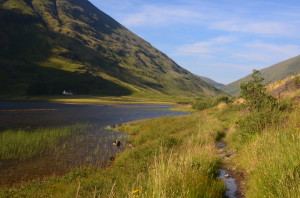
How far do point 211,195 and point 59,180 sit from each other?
867 centimetres

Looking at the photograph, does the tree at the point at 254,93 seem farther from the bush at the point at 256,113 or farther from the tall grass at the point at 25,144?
the tall grass at the point at 25,144

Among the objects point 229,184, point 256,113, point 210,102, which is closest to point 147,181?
point 229,184

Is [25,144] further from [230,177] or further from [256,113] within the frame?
[256,113]

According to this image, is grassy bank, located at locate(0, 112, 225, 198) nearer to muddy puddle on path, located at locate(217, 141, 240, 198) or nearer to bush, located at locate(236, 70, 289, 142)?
muddy puddle on path, located at locate(217, 141, 240, 198)

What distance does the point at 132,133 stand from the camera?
110ft

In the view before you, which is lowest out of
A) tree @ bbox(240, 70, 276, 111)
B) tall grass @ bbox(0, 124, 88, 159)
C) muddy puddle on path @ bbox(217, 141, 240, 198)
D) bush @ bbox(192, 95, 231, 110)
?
tall grass @ bbox(0, 124, 88, 159)

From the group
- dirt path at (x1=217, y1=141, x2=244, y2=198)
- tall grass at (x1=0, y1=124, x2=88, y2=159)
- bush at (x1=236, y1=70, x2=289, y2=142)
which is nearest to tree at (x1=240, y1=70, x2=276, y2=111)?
bush at (x1=236, y1=70, x2=289, y2=142)

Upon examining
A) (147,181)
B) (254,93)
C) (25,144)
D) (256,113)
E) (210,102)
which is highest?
(254,93)

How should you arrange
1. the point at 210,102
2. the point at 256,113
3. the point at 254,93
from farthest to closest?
the point at 210,102, the point at 254,93, the point at 256,113

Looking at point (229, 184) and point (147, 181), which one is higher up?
point (147, 181)

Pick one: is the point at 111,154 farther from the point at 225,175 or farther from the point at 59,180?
the point at 225,175

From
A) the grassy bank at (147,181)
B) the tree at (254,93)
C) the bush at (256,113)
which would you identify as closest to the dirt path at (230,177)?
the grassy bank at (147,181)

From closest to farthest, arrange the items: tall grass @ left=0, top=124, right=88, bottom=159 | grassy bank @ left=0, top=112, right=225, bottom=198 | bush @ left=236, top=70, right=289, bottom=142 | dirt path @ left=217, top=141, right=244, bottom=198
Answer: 1. grassy bank @ left=0, top=112, right=225, bottom=198
2. dirt path @ left=217, top=141, right=244, bottom=198
3. bush @ left=236, top=70, right=289, bottom=142
4. tall grass @ left=0, top=124, right=88, bottom=159

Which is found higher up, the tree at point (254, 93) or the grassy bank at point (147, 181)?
the tree at point (254, 93)
